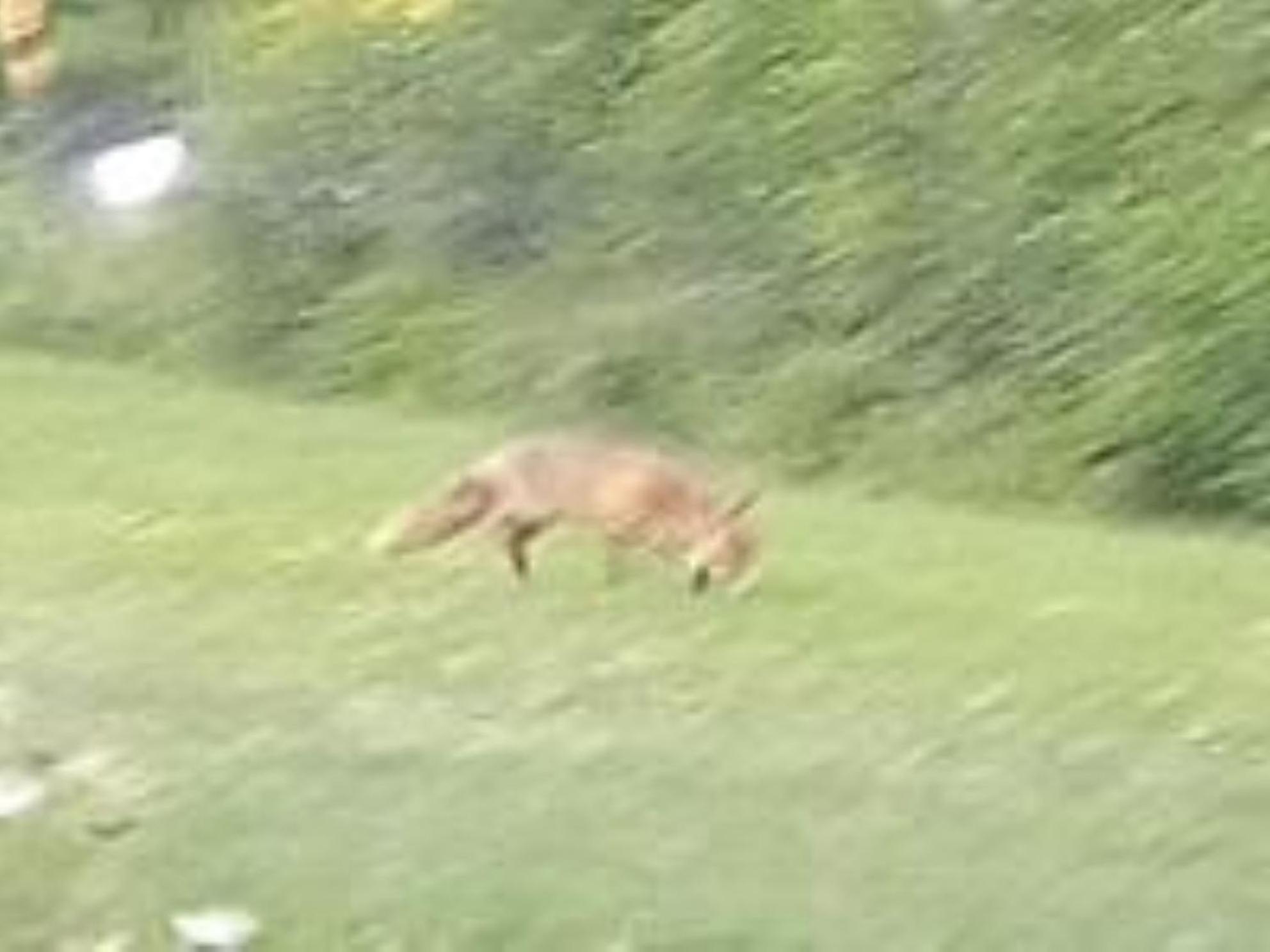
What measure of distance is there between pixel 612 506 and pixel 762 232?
4286 mm

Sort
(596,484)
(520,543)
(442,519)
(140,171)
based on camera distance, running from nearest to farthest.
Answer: (596,484), (520,543), (442,519), (140,171)

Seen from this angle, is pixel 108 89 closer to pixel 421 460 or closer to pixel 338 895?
pixel 421 460

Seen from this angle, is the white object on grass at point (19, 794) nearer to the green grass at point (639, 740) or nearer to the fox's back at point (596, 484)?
the green grass at point (639, 740)

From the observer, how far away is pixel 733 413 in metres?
15.1

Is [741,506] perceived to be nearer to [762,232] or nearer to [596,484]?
[596,484]

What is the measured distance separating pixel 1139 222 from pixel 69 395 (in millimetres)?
3435

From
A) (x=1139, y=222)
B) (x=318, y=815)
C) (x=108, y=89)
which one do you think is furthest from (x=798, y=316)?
(x=318, y=815)

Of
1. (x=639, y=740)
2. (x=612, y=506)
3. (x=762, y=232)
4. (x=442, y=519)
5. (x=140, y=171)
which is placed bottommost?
(x=639, y=740)

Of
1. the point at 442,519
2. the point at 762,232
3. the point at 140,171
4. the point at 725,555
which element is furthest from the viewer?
the point at 140,171

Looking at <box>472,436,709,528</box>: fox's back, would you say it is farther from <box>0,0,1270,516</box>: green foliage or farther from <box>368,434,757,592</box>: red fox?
<box>0,0,1270,516</box>: green foliage

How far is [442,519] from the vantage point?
1181 centimetres

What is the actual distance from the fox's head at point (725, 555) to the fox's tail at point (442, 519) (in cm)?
50

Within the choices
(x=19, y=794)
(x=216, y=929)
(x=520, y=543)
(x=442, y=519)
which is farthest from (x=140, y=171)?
(x=216, y=929)

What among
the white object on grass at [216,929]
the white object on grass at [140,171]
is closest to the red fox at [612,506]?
the white object on grass at [216,929]
